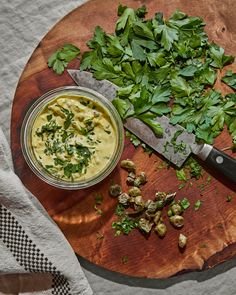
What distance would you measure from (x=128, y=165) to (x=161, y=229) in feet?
0.84

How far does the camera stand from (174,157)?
206 cm

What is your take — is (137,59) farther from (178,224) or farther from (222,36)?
(178,224)

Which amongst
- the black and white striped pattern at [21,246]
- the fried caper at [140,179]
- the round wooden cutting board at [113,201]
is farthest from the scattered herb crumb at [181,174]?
the black and white striped pattern at [21,246]

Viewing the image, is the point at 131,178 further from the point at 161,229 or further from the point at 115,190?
the point at 161,229

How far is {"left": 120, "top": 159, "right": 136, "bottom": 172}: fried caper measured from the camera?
81.4 inches

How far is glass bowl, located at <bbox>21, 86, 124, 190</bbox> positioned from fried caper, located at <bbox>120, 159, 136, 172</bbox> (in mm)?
51

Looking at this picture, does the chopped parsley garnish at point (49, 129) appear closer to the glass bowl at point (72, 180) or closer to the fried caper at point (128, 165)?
the glass bowl at point (72, 180)

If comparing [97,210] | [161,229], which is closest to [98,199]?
[97,210]

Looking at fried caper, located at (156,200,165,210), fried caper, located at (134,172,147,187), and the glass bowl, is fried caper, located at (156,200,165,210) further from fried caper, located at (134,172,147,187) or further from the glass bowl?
the glass bowl

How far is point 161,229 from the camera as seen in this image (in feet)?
6.81

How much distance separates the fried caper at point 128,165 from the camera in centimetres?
207

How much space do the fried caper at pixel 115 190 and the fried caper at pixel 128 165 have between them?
0.07 meters

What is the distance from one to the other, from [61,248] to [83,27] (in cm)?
79


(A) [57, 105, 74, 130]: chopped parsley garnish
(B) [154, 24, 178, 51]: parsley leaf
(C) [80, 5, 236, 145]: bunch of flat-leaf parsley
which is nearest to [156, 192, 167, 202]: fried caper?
(C) [80, 5, 236, 145]: bunch of flat-leaf parsley
